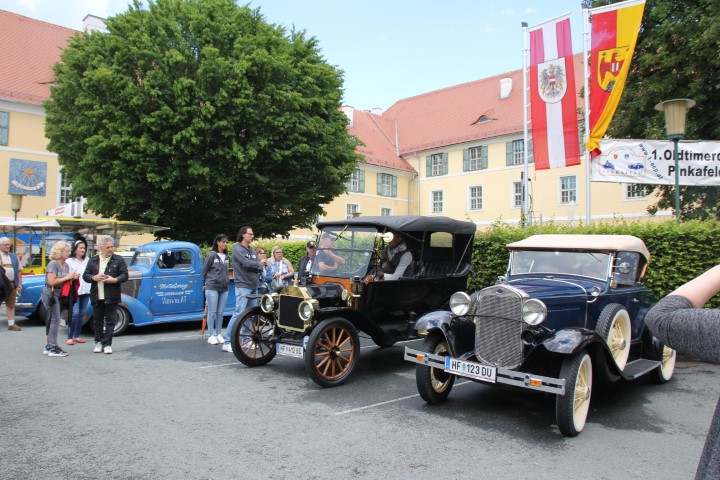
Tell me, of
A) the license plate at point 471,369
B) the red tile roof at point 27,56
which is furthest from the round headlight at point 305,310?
the red tile roof at point 27,56

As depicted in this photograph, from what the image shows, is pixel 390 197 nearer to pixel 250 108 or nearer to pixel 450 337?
pixel 250 108

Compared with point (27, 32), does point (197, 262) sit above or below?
below

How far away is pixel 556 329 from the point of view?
5.58 metres

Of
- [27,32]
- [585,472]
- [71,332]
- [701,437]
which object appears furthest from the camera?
[27,32]

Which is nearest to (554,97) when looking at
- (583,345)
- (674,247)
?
(674,247)

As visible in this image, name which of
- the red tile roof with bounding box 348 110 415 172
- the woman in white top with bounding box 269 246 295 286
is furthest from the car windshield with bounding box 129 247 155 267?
the red tile roof with bounding box 348 110 415 172

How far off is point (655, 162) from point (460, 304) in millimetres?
6506

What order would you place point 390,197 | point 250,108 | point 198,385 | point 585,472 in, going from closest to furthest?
point 585,472
point 198,385
point 250,108
point 390,197

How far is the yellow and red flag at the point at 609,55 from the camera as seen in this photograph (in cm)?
1162

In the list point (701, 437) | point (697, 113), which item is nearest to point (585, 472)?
point (701, 437)

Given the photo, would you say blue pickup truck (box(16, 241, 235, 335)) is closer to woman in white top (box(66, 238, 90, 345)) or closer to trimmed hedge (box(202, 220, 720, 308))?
woman in white top (box(66, 238, 90, 345))

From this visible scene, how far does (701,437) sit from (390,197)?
37166 mm

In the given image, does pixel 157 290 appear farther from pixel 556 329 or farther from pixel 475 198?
pixel 475 198

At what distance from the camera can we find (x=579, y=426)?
4.92 m
